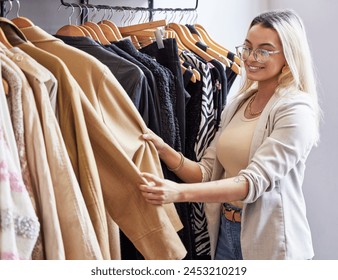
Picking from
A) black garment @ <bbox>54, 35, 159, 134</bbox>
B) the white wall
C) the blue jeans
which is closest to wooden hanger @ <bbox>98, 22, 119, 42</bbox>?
black garment @ <bbox>54, 35, 159, 134</bbox>

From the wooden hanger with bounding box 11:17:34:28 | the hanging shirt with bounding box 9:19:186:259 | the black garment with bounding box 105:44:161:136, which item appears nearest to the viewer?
the hanging shirt with bounding box 9:19:186:259

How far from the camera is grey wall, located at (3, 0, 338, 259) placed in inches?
95.5

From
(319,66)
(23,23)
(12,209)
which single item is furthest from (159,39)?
(319,66)

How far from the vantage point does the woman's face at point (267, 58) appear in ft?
4.99

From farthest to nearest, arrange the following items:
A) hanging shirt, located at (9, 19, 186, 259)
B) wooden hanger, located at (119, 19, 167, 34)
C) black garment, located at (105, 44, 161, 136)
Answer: wooden hanger, located at (119, 19, 167, 34) < black garment, located at (105, 44, 161, 136) < hanging shirt, located at (9, 19, 186, 259)

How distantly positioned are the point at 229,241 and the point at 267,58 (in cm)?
53

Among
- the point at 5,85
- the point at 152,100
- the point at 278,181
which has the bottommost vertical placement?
the point at 278,181

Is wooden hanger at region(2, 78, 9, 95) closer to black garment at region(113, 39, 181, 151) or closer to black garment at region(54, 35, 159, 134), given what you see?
black garment at region(54, 35, 159, 134)

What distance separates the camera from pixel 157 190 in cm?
125

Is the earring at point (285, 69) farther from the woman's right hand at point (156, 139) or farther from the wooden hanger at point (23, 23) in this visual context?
the wooden hanger at point (23, 23)

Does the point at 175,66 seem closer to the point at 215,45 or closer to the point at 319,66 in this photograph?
the point at 215,45
